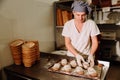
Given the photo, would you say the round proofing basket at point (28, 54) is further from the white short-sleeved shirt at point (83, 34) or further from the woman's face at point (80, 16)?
the woman's face at point (80, 16)

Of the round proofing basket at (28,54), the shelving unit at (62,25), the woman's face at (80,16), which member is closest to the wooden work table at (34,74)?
the round proofing basket at (28,54)

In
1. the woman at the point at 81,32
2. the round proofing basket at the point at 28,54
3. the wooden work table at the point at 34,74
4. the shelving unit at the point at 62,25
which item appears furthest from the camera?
the shelving unit at the point at 62,25

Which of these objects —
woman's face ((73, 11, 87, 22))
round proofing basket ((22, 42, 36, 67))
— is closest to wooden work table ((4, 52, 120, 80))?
round proofing basket ((22, 42, 36, 67))

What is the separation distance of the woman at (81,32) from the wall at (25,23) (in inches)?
19.2

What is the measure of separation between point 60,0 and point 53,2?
124 millimetres

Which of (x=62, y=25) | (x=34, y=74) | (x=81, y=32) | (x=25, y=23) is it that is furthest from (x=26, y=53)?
(x=62, y=25)

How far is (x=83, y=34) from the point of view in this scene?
1.52 m

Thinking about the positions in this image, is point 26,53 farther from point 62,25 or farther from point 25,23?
point 62,25

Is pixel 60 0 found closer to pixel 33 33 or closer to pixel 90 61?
pixel 33 33

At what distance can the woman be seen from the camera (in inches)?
58.0

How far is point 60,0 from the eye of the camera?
220cm

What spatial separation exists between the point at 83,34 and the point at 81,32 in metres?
0.03

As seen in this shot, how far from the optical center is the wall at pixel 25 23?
1.39m

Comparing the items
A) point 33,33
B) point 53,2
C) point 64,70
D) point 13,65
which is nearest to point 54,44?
point 33,33
